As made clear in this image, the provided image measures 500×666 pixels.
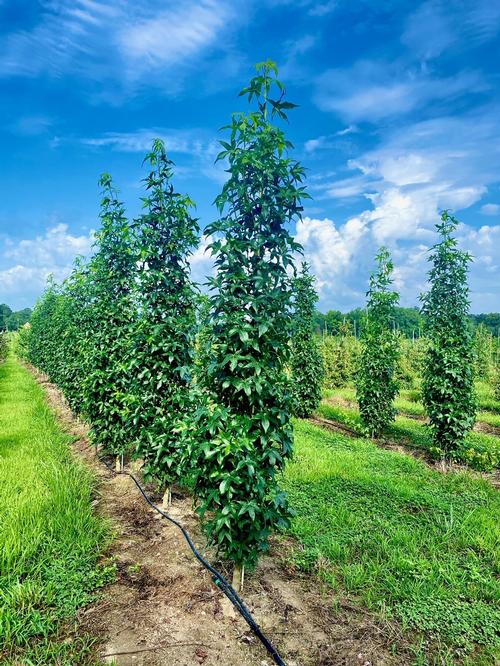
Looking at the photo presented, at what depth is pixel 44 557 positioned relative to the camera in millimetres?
4312

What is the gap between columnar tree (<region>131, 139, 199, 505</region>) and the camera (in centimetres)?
579

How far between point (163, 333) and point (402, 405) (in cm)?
1327

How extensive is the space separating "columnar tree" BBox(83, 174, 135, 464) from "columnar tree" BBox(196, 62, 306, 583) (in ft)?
13.6

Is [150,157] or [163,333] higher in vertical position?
[150,157]

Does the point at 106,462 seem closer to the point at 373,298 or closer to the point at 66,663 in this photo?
the point at 66,663

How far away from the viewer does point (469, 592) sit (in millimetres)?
4109

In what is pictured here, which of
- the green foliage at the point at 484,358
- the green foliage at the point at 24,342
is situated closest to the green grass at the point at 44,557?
the green foliage at the point at 484,358

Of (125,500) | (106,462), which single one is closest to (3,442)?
(106,462)

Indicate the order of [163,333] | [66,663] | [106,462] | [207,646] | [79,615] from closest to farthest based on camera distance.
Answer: [66,663]
[207,646]
[79,615]
[163,333]
[106,462]

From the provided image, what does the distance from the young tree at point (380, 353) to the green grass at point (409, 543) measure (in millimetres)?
3248

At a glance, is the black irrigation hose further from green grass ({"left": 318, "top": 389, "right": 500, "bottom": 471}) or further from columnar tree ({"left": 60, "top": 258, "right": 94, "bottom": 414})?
green grass ({"left": 318, "top": 389, "right": 500, "bottom": 471})

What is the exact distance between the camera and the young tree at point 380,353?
11234 millimetres

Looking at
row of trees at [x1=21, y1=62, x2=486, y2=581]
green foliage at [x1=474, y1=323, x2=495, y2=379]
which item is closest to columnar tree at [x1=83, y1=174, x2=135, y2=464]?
row of trees at [x1=21, y1=62, x2=486, y2=581]

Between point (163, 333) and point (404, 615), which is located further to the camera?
point (163, 333)
